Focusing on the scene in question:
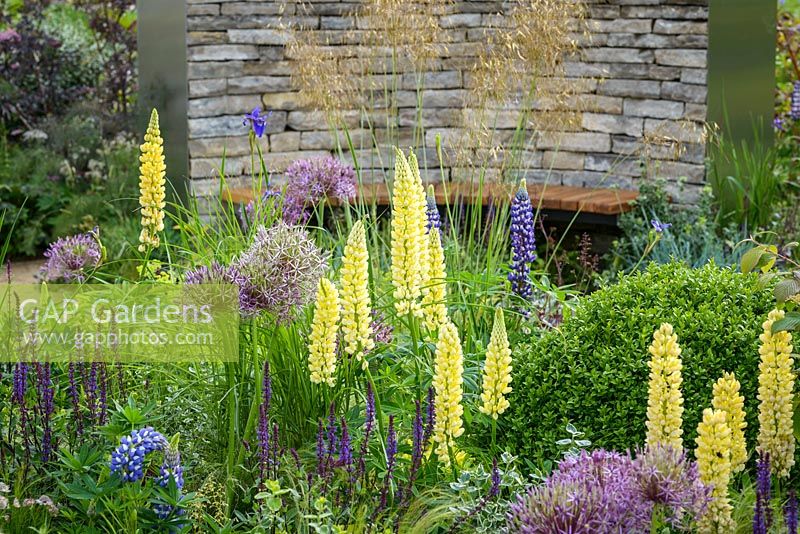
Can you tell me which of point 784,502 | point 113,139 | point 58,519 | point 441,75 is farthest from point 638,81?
point 58,519

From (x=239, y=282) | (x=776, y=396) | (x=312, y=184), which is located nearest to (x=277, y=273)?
(x=239, y=282)

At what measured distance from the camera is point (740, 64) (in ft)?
21.8

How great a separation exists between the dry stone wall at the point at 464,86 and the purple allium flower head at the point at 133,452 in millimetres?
4253

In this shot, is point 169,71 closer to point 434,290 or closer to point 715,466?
point 434,290

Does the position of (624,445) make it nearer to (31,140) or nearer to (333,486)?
(333,486)

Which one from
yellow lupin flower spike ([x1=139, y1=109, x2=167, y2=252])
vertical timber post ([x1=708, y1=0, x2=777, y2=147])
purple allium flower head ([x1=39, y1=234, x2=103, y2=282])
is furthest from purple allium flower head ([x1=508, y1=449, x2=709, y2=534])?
vertical timber post ([x1=708, y1=0, x2=777, y2=147])

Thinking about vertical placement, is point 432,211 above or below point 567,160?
above

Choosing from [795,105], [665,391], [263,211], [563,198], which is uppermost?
[795,105]

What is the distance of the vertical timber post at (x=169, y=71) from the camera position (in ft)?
22.6

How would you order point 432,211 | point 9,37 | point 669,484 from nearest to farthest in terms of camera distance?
point 669,484 → point 432,211 → point 9,37

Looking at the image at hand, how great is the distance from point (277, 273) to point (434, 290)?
55 cm

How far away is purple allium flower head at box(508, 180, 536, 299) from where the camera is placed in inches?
152

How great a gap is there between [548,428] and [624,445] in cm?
22


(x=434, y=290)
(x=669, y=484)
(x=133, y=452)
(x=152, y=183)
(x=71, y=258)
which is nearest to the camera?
(x=669, y=484)
